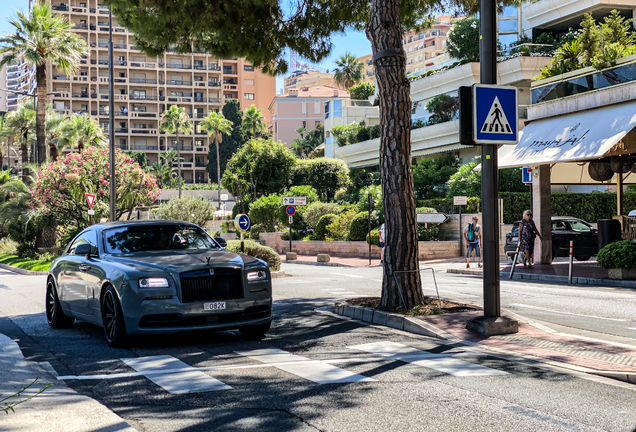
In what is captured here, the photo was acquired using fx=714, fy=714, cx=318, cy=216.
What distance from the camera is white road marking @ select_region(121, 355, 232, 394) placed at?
20.7ft

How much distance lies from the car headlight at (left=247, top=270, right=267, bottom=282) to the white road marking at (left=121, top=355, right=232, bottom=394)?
1432mm

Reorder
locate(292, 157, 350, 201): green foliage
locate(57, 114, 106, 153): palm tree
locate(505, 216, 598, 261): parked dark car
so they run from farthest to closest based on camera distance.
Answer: locate(292, 157, 350, 201): green foliage < locate(57, 114, 106, 153): palm tree < locate(505, 216, 598, 261): parked dark car

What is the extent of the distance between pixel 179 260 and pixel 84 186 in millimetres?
28396

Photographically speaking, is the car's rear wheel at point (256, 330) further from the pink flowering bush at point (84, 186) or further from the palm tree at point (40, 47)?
the palm tree at point (40, 47)

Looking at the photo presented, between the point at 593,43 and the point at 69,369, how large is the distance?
70.5 feet

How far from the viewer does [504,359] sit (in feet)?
25.2

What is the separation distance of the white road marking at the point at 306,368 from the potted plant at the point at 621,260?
39.8ft

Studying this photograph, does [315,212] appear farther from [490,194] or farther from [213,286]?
[213,286]

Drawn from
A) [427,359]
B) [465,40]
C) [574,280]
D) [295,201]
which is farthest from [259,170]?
[427,359]

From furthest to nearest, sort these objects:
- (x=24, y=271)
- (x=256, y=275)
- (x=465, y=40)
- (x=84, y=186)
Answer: (x=465, y=40), (x=84, y=186), (x=24, y=271), (x=256, y=275)

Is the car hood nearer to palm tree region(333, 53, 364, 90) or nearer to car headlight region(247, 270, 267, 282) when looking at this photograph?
car headlight region(247, 270, 267, 282)

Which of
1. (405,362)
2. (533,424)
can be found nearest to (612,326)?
(405,362)

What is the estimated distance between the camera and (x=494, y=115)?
9.29 meters

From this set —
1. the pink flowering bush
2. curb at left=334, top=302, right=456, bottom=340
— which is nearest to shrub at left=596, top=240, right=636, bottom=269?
curb at left=334, top=302, right=456, bottom=340
